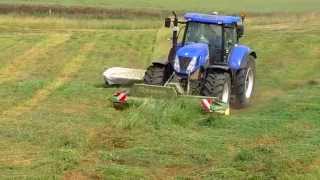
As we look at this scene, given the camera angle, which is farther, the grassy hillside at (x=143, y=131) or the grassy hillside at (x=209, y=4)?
the grassy hillside at (x=209, y=4)

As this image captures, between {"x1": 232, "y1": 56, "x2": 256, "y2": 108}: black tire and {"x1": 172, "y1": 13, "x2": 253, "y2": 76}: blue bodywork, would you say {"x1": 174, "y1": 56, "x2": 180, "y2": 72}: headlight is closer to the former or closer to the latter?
{"x1": 172, "y1": 13, "x2": 253, "y2": 76}: blue bodywork

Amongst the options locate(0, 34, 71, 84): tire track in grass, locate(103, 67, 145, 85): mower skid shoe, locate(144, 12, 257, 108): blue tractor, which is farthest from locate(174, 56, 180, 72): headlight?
locate(0, 34, 71, 84): tire track in grass

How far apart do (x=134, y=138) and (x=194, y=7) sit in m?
39.4

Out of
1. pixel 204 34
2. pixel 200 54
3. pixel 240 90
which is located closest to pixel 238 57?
pixel 240 90

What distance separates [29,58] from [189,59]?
9421 mm

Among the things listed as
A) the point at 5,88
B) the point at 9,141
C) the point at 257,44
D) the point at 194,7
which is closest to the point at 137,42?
the point at 257,44

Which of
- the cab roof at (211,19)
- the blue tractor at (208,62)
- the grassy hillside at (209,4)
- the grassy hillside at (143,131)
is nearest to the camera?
the grassy hillside at (143,131)

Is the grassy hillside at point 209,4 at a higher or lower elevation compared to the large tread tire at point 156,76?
lower

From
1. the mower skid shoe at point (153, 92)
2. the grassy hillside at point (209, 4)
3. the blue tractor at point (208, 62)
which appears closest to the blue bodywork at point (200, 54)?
the blue tractor at point (208, 62)

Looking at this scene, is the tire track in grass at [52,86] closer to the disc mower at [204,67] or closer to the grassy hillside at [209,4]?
the disc mower at [204,67]

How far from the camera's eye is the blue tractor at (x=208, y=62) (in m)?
13.5

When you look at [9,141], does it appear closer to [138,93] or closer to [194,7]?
[138,93]

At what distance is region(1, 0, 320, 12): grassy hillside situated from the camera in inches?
1859

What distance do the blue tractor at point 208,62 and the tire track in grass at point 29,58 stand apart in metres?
4.99
